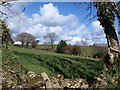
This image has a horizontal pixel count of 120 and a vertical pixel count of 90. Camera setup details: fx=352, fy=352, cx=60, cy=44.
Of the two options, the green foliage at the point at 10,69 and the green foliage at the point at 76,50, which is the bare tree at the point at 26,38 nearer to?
the green foliage at the point at 10,69

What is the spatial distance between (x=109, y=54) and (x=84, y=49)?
1.41 metres

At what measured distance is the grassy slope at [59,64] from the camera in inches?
377

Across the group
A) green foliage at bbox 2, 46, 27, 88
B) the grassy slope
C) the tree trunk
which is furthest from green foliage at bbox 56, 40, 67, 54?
green foliage at bbox 2, 46, 27, 88

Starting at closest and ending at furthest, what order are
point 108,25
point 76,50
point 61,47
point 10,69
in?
point 10,69, point 108,25, point 61,47, point 76,50

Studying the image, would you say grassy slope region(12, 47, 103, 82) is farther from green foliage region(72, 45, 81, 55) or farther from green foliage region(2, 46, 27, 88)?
green foliage region(2, 46, 27, 88)

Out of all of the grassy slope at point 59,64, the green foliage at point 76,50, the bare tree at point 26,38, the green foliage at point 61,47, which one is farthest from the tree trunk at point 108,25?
the bare tree at point 26,38

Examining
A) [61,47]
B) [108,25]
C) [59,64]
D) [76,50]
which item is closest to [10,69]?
[108,25]

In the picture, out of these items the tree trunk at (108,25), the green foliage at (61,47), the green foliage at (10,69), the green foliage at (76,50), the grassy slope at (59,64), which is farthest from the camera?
the green foliage at (76,50)

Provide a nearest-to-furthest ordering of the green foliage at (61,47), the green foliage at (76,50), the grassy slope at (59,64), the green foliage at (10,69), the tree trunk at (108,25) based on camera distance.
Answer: the green foliage at (10,69), the tree trunk at (108,25), the grassy slope at (59,64), the green foliage at (61,47), the green foliage at (76,50)

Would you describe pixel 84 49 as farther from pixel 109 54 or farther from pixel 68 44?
pixel 109 54

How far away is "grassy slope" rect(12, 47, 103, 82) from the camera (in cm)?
958

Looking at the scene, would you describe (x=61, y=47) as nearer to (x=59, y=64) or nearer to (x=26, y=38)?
(x=59, y=64)

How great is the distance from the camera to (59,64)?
33.6 ft

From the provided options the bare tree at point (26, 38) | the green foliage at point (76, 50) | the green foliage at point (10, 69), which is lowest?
the green foliage at point (10, 69)
